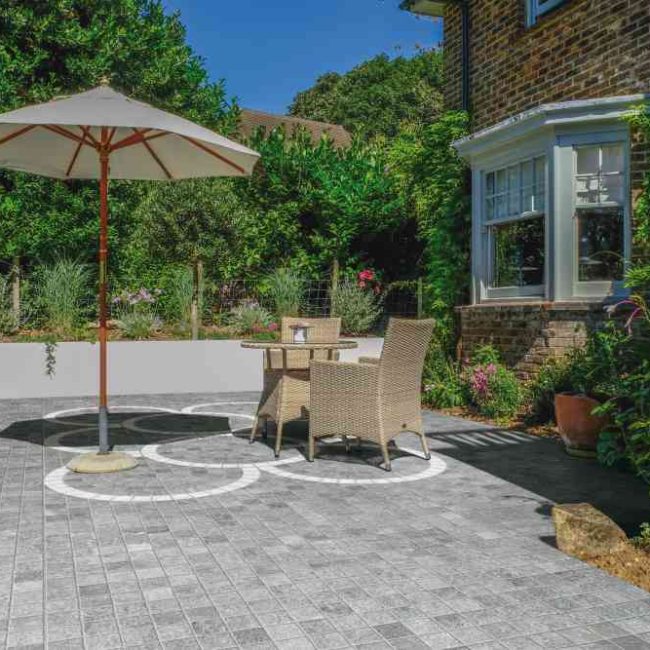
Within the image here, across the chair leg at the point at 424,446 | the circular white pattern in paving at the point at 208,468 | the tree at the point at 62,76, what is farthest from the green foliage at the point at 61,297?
the chair leg at the point at 424,446

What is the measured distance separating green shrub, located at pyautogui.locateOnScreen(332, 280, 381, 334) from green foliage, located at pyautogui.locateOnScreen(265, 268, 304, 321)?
622 mm

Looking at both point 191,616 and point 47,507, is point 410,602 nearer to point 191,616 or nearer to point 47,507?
point 191,616

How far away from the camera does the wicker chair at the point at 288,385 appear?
5.66 meters

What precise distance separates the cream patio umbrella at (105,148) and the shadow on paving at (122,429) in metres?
0.76

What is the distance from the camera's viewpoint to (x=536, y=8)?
26.8ft

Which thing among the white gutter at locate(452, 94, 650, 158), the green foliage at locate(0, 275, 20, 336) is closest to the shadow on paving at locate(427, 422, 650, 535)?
the white gutter at locate(452, 94, 650, 158)

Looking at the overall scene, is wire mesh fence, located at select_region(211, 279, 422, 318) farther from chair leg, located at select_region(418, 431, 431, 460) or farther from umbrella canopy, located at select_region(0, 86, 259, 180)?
chair leg, located at select_region(418, 431, 431, 460)

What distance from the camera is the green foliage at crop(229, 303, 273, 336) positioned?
1128 centimetres

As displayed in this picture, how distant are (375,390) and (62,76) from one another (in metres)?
9.81

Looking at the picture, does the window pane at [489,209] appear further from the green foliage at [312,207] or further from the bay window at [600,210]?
the green foliage at [312,207]

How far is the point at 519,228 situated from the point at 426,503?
4767 mm

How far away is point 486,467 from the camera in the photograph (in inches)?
209

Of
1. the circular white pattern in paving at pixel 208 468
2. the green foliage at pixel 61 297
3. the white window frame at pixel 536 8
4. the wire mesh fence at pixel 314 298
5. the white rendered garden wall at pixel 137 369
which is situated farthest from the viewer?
the wire mesh fence at pixel 314 298

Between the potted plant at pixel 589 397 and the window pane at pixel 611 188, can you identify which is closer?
the potted plant at pixel 589 397
